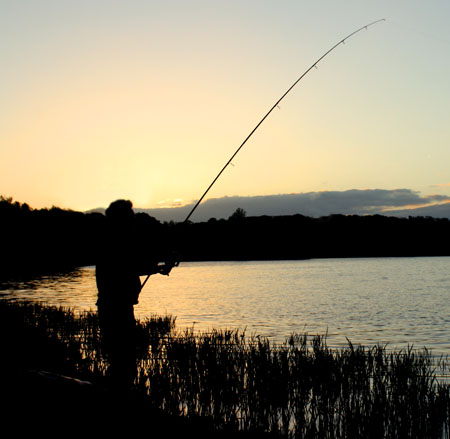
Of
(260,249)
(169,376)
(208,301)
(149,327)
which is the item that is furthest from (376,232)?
(169,376)

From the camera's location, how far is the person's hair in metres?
7.34

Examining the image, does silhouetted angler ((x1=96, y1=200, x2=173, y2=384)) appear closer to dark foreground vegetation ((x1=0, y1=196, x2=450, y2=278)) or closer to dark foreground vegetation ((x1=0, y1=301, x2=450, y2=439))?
dark foreground vegetation ((x1=0, y1=301, x2=450, y2=439))

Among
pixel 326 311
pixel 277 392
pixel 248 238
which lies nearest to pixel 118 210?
pixel 277 392

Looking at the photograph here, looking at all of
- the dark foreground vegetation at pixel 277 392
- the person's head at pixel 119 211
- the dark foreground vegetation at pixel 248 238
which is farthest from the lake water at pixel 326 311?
the dark foreground vegetation at pixel 248 238

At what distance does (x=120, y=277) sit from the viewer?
290 inches

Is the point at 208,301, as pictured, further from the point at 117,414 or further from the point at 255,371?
the point at 117,414

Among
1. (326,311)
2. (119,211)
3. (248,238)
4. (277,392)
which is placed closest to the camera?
(119,211)

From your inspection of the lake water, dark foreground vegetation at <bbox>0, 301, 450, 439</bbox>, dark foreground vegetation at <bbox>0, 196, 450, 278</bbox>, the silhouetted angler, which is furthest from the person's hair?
dark foreground vegetation at <bbox>0, 196, 450, 278</bbox>

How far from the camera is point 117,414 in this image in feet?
14.0

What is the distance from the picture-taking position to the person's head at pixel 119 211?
734 cm

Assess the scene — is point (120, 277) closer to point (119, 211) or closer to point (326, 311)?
point (119, 211)

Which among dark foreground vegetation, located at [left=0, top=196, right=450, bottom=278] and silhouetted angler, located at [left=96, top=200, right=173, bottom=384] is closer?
silhouetted angler, located at [left=96, top=200, right=173, bottom=384]

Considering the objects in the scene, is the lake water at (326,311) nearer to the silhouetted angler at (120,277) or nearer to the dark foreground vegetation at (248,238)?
the silhouetted angler at (120,277)

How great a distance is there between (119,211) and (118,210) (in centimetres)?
2
